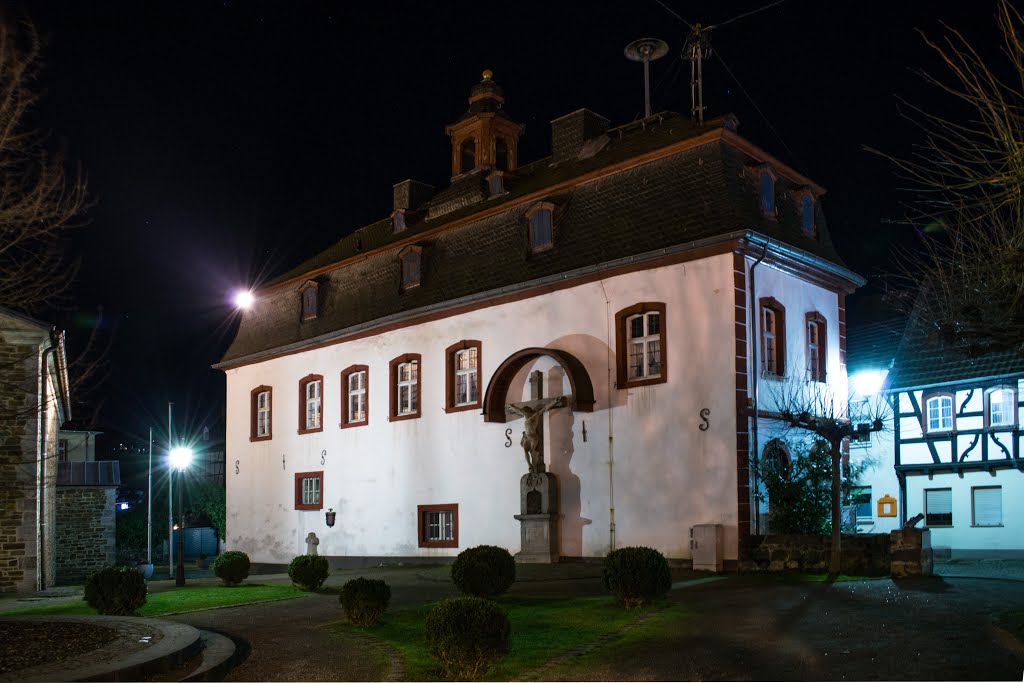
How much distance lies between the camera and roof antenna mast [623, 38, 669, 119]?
26.1 meters

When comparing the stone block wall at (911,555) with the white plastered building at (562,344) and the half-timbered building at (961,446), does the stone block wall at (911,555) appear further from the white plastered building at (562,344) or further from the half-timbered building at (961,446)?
the half-timbered building at (961,446)

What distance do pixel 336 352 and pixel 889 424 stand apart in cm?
1646

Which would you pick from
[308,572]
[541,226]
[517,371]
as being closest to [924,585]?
[308,572]

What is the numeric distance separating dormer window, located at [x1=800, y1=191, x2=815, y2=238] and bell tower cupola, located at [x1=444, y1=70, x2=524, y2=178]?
990 cm

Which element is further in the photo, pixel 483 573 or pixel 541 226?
pixel 541 226

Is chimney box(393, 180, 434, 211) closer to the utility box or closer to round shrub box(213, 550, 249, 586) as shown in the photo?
round shrub box(213, 550, 249, 586)

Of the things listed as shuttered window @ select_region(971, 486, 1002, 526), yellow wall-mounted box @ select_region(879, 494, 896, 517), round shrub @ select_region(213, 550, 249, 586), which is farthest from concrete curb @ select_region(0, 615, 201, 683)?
yellow wall-mounted box @ select_region(879, 494, 896, 517)

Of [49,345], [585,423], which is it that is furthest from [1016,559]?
[49,345]

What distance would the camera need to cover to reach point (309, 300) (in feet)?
106

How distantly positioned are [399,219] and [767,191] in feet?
42.5

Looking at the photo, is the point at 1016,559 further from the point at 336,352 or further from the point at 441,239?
the point at 336,352

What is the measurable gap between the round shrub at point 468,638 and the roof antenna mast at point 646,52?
18.6 m

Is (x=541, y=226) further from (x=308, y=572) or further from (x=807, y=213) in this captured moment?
(x=308, y=572)

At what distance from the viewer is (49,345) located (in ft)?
76.3
